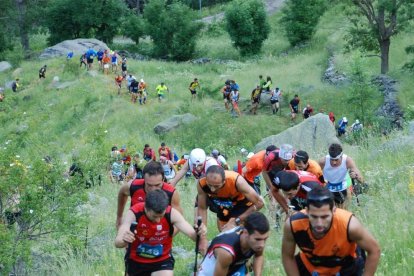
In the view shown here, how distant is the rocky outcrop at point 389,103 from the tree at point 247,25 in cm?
2032

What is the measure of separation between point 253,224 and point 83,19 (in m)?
53.2

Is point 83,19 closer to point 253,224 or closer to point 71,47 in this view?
point 71,47

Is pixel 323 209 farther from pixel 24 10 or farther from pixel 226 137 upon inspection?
pixel 24 10

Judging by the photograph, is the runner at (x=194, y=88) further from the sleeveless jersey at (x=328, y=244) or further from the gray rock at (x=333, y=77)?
the sleeveless jersey at (x=328, y=244)

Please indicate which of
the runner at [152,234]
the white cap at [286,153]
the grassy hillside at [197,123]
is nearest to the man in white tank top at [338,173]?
the grassy hillside at [197,123]

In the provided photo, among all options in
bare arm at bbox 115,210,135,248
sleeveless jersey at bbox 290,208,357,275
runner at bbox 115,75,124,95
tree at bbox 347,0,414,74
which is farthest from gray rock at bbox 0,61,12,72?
sleeveless jersey at bbox 290,208,357,275

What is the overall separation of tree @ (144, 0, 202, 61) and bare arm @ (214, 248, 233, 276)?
48.2 metres

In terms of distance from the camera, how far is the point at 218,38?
60344 mm

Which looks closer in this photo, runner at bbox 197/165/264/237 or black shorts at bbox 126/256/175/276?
black shorts at bbox 126/256/175/276

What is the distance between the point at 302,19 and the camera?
1918 inches

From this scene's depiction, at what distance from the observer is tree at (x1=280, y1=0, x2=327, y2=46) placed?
47750mm

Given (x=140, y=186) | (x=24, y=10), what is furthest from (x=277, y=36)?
(x=140, y=186)

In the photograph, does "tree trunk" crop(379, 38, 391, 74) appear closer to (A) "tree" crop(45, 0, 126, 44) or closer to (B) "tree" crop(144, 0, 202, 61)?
(B) "tree" crop(144, 0, 202, 61)

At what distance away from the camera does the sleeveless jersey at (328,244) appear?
5121 mm
